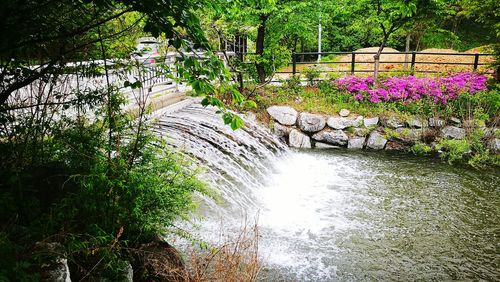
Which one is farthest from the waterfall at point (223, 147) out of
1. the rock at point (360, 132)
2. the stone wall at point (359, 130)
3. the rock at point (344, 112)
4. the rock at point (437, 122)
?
the rock at point (437, 122)

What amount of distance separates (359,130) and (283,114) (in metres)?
2.59

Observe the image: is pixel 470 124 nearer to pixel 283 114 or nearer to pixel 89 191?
pixel 283 114

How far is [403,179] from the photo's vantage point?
29.9 feet

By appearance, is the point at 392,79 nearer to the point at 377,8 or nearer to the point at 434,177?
the point at 377,8

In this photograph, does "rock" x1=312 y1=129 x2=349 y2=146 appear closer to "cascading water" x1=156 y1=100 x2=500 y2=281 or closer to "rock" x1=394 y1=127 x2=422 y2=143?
"cascading water" x1=156 y1=100 x2=500 y2=281

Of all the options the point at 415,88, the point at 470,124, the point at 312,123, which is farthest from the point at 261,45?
the point at 470,124

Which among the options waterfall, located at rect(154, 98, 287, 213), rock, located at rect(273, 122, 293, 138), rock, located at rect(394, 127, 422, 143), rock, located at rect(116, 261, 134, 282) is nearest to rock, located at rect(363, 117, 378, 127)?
rock, located at rect(394, 127, 422, 143)

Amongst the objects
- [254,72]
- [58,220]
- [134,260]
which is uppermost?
[254,72]

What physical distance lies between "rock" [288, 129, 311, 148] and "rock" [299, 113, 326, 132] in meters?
0.28

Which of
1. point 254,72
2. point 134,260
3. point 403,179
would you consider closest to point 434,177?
point 403,179

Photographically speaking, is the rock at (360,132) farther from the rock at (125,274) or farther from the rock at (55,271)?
the rock at (55,271)

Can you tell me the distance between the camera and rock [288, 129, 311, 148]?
39.3ft

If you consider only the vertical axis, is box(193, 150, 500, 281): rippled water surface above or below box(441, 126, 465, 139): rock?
below

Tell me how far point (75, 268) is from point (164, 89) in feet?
26.1
